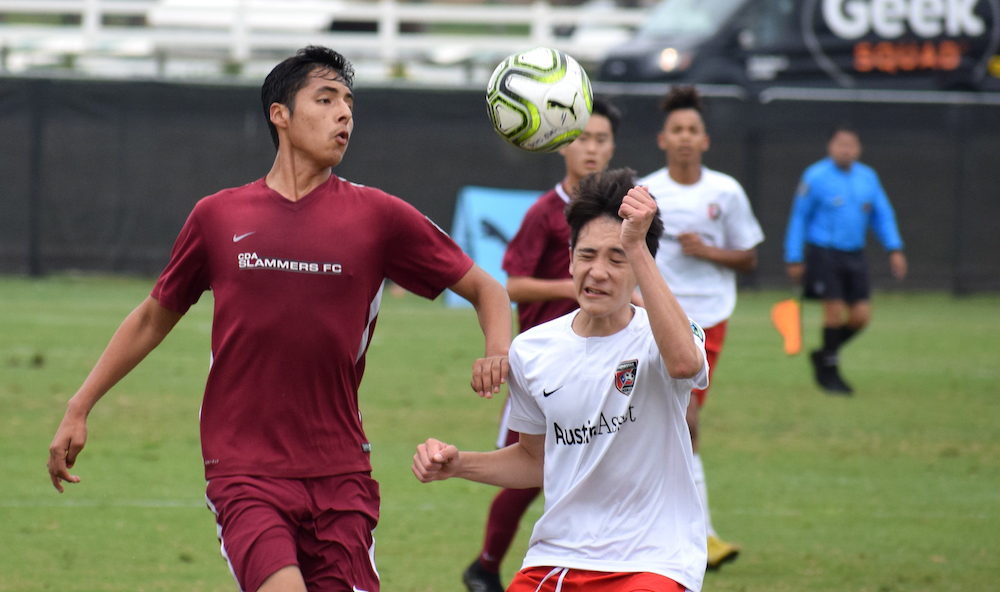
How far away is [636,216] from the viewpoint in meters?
3.50

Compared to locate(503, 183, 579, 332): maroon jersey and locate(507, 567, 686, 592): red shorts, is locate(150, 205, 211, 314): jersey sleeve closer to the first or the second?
locate(507, 567, 686, 592): red shorts

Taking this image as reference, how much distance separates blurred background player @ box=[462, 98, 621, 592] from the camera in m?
5.66

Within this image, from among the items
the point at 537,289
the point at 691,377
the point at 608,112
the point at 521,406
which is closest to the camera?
the point at 691,377

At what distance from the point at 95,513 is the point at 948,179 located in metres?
14.8

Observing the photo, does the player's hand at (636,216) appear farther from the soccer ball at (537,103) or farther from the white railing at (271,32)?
the white railing at (271,32)

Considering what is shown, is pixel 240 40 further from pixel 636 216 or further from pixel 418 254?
pixel 636 216

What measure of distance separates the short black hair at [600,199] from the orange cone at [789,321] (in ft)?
20.7

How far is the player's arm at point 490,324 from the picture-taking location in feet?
12.5

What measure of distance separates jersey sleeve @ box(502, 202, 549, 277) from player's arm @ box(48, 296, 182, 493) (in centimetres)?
207

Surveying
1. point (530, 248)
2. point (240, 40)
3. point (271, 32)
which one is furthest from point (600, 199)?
point (271, 32)

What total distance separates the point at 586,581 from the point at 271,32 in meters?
21.7

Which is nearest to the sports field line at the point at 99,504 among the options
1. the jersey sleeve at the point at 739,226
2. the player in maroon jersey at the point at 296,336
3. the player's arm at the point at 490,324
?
the player in maroon jersey at the point at 296,336

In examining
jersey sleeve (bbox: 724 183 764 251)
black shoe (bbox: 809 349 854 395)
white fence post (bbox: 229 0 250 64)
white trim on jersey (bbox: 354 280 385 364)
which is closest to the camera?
white trim on jersey (bbox: 354 280 385 364)

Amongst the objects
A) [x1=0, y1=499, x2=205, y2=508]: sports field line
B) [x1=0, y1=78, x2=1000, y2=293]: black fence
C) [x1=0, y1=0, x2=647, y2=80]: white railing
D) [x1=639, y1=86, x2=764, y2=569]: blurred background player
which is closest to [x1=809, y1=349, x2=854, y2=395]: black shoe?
[x1=639, y1=86, x2=764, y2=569]: blurred background player
